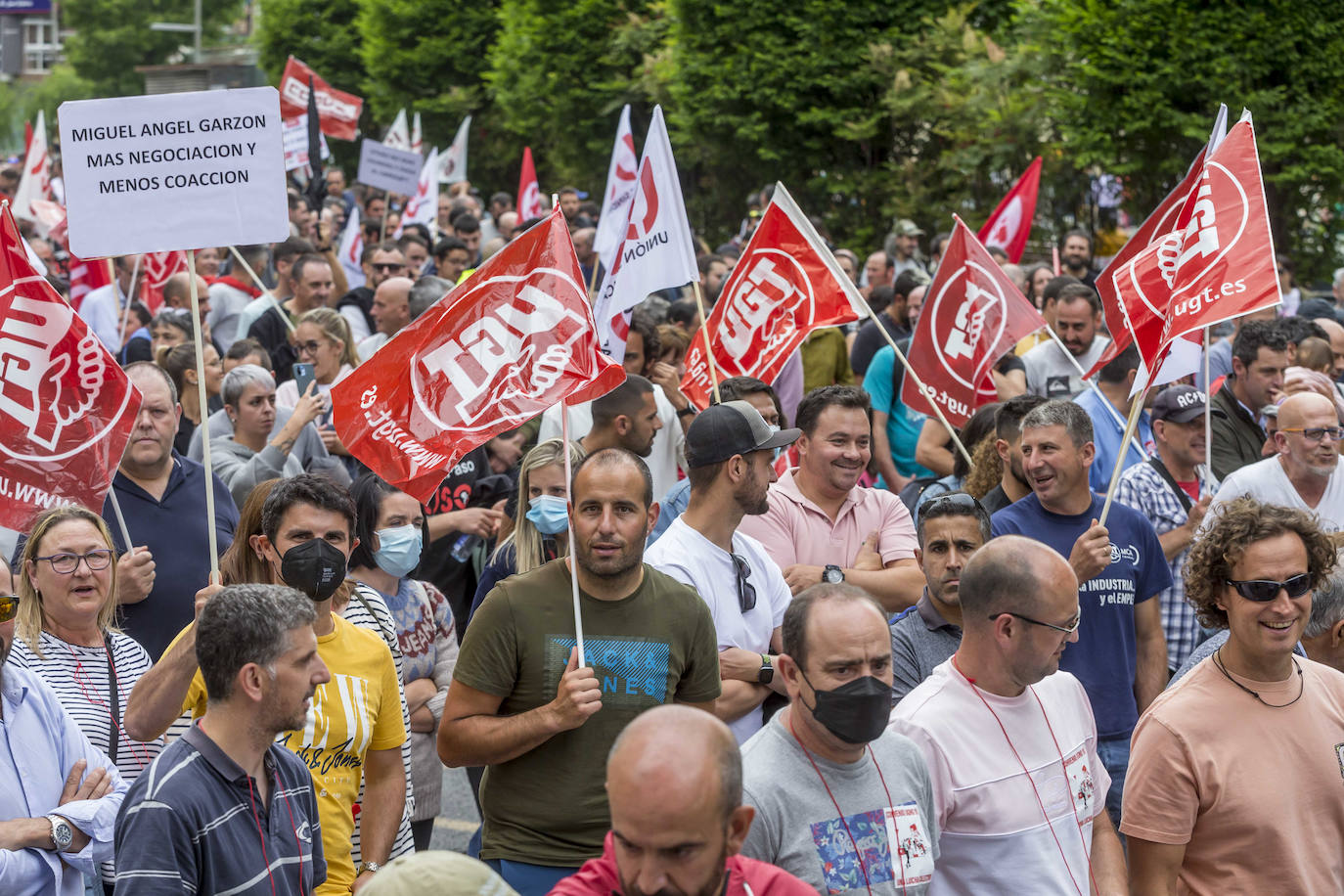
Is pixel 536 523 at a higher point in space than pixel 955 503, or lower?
lower

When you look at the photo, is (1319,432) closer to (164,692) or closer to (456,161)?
(164,692)

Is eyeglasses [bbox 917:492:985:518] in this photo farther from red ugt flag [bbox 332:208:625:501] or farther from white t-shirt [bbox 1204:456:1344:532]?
white t-shirt [bbox 1204:456:1344:532]

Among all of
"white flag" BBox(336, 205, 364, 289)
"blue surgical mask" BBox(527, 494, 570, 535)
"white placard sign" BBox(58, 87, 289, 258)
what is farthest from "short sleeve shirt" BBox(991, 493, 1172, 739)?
"white flag" BBox(336, 205, 364, 289)

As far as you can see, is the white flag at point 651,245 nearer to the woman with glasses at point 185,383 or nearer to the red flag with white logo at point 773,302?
the red flag with white logo at point 773,302

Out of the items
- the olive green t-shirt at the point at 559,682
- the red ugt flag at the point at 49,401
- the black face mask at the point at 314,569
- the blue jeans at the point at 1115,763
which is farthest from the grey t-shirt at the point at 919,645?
the red ugt flag at the point at 49,401

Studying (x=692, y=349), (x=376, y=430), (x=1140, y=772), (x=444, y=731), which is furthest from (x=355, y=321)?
(x=1140, y=772)

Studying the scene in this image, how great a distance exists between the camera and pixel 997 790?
3855mm

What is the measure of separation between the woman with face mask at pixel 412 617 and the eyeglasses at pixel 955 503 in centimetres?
177

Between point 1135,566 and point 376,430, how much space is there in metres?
2.78

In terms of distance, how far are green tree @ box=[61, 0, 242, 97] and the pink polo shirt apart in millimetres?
73183

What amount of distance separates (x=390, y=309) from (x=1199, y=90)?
440 inches

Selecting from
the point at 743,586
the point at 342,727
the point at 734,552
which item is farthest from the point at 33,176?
the point at 342,727

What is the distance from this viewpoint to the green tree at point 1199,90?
55.5ft

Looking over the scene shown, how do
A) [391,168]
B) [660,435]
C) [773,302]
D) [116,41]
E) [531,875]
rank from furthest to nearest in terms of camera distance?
[116,41]
[391,168]
[660,435]
[773,302]
[531,875]
